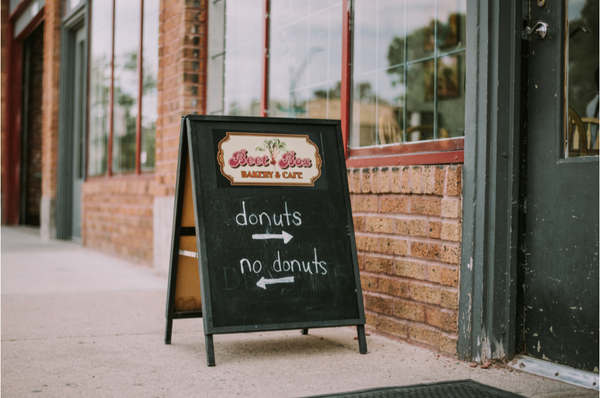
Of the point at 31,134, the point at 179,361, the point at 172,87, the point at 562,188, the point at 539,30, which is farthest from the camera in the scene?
the point at 31,134

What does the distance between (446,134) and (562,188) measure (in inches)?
31.3

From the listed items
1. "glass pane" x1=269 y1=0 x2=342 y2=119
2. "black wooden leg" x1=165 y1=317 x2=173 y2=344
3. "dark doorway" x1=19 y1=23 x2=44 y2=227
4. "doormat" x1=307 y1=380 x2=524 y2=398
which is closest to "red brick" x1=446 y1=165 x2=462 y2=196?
"doormat" x1=307 y1=380 x2=524 y2=398

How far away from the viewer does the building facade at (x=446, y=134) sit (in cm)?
301

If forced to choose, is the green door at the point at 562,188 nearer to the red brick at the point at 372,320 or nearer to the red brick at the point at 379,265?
the red brick at the point at 379,265

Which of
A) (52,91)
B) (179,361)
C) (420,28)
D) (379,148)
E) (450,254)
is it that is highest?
(52,91)

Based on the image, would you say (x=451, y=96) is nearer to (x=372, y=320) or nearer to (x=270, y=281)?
(x=372, y=320)

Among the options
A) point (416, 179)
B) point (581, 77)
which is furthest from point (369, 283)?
point (581, 77)

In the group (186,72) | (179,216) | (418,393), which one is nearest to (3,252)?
(186,72)

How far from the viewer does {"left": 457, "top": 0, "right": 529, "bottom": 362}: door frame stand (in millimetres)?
3115

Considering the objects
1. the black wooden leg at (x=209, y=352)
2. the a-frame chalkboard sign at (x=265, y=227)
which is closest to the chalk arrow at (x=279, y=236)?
the a-frame chalkboard sign at (x=265, y=227)

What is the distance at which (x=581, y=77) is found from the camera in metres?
3.01

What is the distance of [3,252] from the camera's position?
880 centimetres

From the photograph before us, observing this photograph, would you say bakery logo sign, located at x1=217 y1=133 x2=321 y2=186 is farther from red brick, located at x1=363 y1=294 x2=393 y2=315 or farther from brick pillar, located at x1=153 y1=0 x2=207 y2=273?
brick pillar, located at x1=153 y1=0 x2=207 y2=273

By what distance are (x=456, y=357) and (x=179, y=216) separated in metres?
1.63
